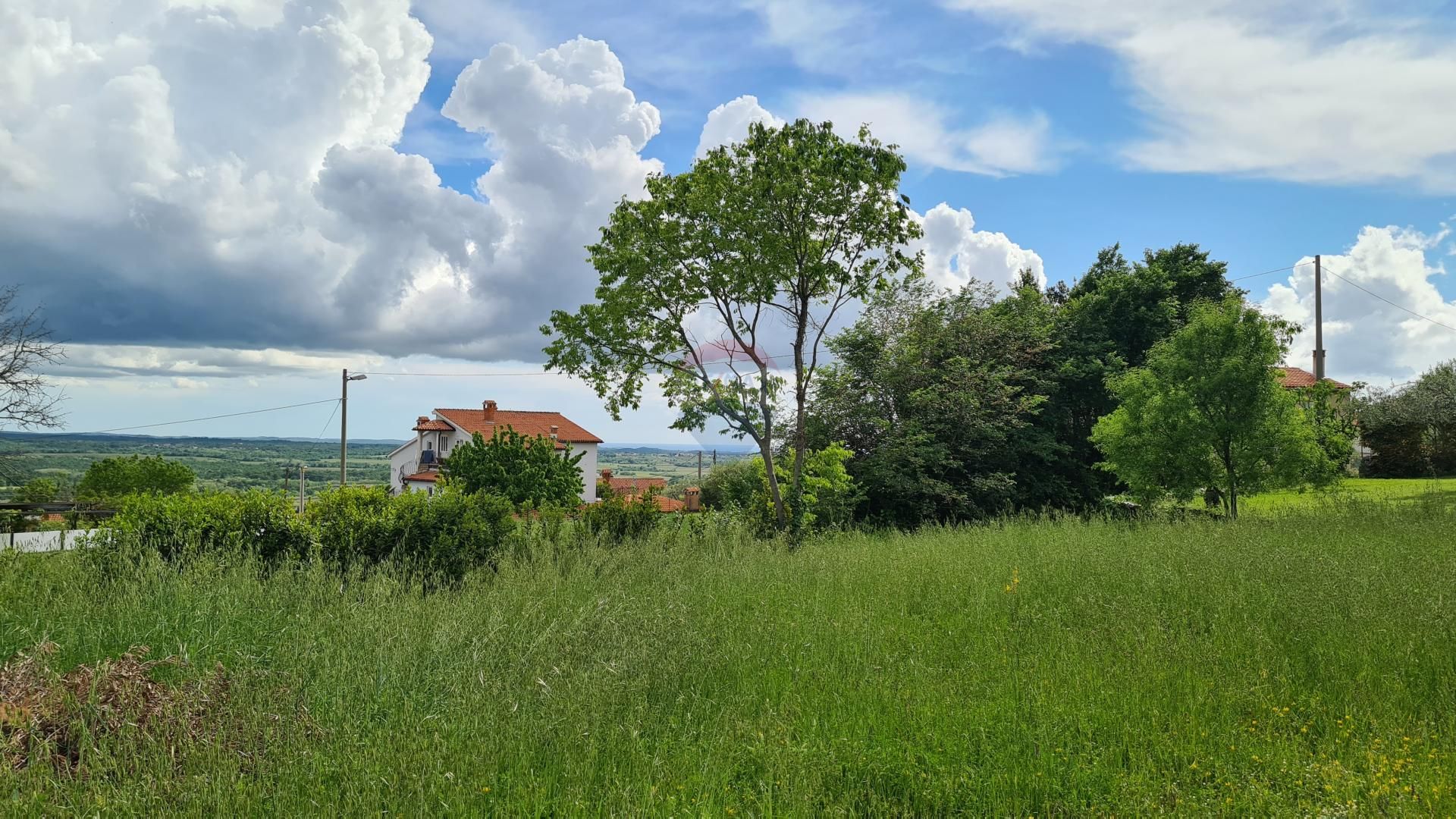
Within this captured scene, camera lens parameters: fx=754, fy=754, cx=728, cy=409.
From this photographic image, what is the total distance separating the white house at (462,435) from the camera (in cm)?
5409

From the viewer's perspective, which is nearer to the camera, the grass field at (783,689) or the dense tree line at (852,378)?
the grass field at (783,689)

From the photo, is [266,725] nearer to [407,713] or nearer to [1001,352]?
[407,713]

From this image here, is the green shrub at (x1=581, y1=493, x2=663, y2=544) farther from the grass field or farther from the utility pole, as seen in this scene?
the utility pole

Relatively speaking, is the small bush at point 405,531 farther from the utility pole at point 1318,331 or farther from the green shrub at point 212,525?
the utility pole at point 1318,331

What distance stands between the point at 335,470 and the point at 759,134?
3578cm

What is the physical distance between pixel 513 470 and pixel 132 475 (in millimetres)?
31009

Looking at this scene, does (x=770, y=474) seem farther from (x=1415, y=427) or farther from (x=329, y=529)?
(x=1415, y=427)

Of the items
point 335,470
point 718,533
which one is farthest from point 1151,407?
point 335,470

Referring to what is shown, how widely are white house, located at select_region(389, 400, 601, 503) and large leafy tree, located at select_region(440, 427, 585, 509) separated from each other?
34070mm

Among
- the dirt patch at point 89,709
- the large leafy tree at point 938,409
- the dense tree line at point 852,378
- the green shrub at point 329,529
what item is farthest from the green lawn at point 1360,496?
the dirt patch at point 89,709

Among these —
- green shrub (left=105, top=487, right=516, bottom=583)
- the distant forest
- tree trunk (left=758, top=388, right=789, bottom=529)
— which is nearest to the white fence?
the distant forest

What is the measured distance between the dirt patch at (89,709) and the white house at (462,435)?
45.5 m

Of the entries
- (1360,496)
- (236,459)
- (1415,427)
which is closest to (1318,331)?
(1415,427)

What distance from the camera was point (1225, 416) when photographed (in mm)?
14133
